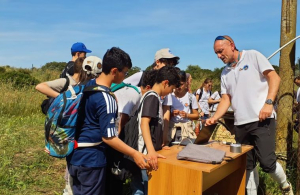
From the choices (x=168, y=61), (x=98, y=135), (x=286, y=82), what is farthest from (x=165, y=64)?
(x=286, y=82)

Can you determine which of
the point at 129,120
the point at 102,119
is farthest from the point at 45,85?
the point at 102,119

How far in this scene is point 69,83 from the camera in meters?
3.38

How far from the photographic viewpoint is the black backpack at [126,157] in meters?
2.77

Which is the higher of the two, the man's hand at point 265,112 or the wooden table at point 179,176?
the man's hand at point 265,112

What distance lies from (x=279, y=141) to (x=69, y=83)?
293 centimetres

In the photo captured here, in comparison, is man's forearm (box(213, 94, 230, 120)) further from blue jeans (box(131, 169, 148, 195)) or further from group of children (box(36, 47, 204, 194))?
blue jeans (box(131, 169, 148, 195))

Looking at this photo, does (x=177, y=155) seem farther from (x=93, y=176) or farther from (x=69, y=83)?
(x=69, y=83)

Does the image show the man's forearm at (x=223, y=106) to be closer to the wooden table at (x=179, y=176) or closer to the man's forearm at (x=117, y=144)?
the wooden table at (x=179, y=176)

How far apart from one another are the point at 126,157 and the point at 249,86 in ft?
4.80

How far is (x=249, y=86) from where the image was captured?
3.24 m

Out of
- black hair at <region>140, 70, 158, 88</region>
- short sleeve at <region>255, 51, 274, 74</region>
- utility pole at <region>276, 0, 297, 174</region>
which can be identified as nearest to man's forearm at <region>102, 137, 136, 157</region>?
black hair at <region>140, 70, 158, 88</region>

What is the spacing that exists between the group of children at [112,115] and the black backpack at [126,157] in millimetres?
56

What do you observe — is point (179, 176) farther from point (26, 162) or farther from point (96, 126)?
point (26, 162)

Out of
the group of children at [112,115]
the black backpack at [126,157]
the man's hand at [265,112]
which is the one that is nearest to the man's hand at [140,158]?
the group of children at [112,115]
